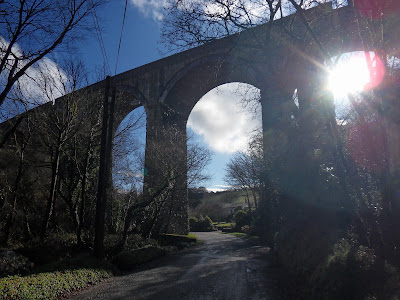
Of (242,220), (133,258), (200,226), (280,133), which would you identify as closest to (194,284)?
(133,258)

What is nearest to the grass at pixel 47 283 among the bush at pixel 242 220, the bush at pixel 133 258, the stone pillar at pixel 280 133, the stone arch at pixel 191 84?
the bush at pixel 133 258

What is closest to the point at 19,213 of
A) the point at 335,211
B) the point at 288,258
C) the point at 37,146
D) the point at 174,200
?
the point at 37,146

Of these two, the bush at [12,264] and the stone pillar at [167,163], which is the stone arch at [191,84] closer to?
the stone pillar at [167,163]

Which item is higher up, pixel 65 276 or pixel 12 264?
pixel 12 264

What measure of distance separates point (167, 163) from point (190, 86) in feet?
25.5

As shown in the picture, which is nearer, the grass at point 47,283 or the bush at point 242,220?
the grass at point 47,283

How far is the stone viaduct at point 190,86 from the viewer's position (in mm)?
11549

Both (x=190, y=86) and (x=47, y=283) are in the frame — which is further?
(x=190, y=86)

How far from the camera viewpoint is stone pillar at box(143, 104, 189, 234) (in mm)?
17297

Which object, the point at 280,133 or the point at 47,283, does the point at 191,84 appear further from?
the point at 47,283

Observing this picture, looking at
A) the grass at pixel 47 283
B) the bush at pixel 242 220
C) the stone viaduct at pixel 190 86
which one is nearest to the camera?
the grass at pixel 47 283

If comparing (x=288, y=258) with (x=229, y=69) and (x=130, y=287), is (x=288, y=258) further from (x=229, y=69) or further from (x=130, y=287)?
(x=229, y=69)

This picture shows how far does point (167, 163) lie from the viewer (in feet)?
55.5

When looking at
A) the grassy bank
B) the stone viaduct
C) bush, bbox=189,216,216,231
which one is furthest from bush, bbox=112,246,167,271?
bush, bbox=189,216,216,231
